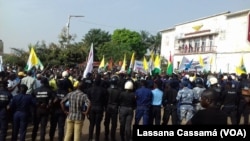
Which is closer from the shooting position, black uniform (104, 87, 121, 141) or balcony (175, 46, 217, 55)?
black uniform (104, 87, 121, 141)

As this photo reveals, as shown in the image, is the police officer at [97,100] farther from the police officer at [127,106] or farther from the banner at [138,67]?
the banner at [138,67]

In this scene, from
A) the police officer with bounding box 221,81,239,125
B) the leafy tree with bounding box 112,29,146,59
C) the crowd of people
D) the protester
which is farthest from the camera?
the leafy tree with bounding box 112,29,146,59

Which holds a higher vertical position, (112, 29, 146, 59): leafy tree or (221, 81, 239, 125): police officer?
(112, 29, 146, 59): leafy tree

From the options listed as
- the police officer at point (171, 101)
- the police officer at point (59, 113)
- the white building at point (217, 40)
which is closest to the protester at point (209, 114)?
the police officer at point (59, 113)

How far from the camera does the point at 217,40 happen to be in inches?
1843

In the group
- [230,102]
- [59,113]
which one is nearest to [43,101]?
[59,113]

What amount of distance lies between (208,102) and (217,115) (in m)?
0.22

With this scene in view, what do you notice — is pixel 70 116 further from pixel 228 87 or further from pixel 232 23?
pixel 232 23

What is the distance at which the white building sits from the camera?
41.6 m

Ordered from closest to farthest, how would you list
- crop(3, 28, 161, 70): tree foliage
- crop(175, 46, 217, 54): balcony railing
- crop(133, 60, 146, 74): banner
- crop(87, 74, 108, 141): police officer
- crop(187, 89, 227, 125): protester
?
crop(187, 89, 227, 125): protester
crop(87, 74, 108, 141): police officer
crop(133, 60, 146, 74): banner
crop(3, 28, 161, 70): tree foliage
crop(175, 46, 217, 54): balcony railing

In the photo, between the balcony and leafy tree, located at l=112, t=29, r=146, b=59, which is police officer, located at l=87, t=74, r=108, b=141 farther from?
leafy tree, located at l=112, t=29, r=146, b=59

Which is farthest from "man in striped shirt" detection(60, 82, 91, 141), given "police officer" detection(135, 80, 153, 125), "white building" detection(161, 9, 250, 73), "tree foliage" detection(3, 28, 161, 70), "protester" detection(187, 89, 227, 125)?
"white building" detection(161, 9, 250, 73)

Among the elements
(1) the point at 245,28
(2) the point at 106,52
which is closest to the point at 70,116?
(1) the point at 245,28

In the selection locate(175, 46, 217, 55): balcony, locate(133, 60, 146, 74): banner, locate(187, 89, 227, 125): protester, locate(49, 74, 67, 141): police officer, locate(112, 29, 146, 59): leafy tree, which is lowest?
locate(49, 74, 67, 141): police officer
